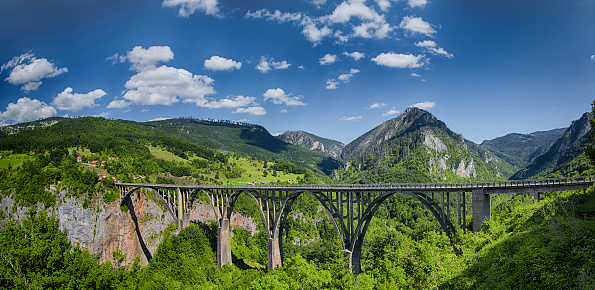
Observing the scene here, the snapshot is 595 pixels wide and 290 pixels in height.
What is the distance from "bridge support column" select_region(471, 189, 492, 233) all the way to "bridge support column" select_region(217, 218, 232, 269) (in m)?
35.4

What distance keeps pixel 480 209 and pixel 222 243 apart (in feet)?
122

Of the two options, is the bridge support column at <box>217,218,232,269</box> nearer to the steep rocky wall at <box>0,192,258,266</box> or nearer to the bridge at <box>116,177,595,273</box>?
the bridge at <box>116,177,595,273</box>

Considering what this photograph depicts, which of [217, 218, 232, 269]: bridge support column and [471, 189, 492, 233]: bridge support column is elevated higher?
[471, 189, 492, 233]: bridge support column

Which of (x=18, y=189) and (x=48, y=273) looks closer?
(x=48, y=273)

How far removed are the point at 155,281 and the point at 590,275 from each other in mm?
42744

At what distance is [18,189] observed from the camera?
6291 centimetres

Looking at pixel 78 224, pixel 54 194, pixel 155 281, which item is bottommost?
pixel 155 281

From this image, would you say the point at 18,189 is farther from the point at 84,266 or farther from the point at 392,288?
→ the point at 392,288

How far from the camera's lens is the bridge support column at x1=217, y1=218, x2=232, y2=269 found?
50050 millimetres

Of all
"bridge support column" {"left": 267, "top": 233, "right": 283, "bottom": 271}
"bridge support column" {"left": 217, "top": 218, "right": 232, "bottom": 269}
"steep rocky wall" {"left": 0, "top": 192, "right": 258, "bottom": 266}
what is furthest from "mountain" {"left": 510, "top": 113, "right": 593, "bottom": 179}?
"steep rocky wall" {"left": 0, "top": 192, "right": 258, "bottom": 266}

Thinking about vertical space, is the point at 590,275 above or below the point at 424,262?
above

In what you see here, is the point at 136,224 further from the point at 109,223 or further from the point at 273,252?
the point at 273,252

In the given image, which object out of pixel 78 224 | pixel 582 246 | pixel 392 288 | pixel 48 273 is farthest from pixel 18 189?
pixel 582 246

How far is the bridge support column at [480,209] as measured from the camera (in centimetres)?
2538
